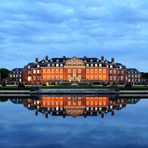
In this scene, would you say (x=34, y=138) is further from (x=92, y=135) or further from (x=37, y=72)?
(x=37, y=72)

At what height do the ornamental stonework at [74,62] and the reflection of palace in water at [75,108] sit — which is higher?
the ornamental stonework at [74,62]

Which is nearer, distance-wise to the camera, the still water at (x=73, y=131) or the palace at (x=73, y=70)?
the still water at (x=73, y=131)

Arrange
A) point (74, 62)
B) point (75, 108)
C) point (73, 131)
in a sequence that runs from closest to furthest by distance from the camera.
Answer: point (73, 131) < point (75, 108) < point (74, 62)

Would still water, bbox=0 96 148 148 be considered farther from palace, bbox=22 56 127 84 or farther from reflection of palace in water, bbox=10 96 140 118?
palace, bbox=22 56 127 84

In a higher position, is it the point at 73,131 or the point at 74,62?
the point at 74,62

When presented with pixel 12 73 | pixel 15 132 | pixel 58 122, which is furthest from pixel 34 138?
pixel 12 73

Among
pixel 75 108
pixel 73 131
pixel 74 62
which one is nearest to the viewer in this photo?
pixel 73 131

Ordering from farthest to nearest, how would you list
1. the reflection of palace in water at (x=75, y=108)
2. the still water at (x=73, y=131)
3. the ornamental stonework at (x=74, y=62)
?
the ornamental stonework at (x=74, y=62) → the reflection of palace in water at (x=75, y=108) → the still water at (x=73, y=131)

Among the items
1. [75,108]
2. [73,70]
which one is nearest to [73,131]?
[75,108]

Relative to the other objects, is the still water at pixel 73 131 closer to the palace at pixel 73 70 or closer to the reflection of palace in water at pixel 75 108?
the reflection of palace in water at pixel 75 108

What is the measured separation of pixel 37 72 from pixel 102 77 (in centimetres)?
1603

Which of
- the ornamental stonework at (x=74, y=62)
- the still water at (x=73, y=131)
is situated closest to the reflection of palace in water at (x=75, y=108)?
the still water at (x=73, y=131)

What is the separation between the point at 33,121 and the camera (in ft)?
48.0

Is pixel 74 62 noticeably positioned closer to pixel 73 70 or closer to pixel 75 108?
pixel 73 70
